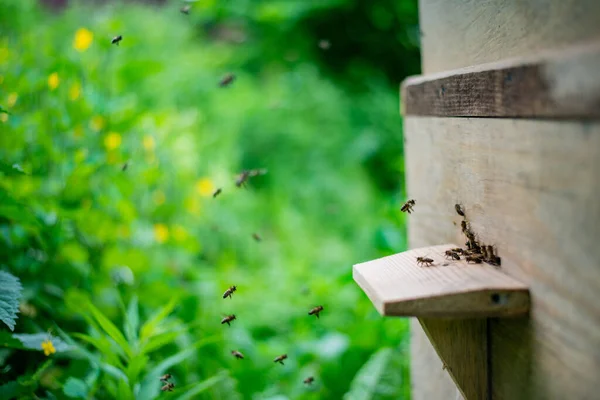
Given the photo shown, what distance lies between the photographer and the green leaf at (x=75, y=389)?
180 cm

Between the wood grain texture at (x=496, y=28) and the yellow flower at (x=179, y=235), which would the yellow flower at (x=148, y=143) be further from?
the wood grain texture at (x=496, y=28)

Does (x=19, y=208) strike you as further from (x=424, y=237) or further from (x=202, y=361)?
(x=424, y=237)

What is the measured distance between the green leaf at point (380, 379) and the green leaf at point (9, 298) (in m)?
1.22

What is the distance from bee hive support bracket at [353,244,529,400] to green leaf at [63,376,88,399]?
3.45ft

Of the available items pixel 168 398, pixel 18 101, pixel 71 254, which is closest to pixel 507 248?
pixel 168 398

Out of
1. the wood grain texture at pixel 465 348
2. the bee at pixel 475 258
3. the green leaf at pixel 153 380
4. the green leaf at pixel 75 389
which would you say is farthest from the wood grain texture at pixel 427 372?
the green leaf at pixel 75 389

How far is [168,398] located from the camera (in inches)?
78.9

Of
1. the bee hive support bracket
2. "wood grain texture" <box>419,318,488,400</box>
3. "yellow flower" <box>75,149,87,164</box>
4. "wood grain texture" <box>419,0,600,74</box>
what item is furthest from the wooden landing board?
"yellow flower" <box>75,149,87,164</box>

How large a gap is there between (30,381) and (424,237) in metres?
1.22

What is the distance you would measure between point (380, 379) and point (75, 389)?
126 cm

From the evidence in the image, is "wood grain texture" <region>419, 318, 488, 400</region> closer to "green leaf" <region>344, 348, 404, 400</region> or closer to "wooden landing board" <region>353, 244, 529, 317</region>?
"wooden landing board" <region>353, 244, 529, 317</region>

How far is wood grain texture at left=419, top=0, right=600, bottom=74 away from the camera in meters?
0.95

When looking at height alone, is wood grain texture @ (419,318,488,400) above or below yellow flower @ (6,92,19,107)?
below

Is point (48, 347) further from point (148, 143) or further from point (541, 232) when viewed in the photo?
point (148, 143)
